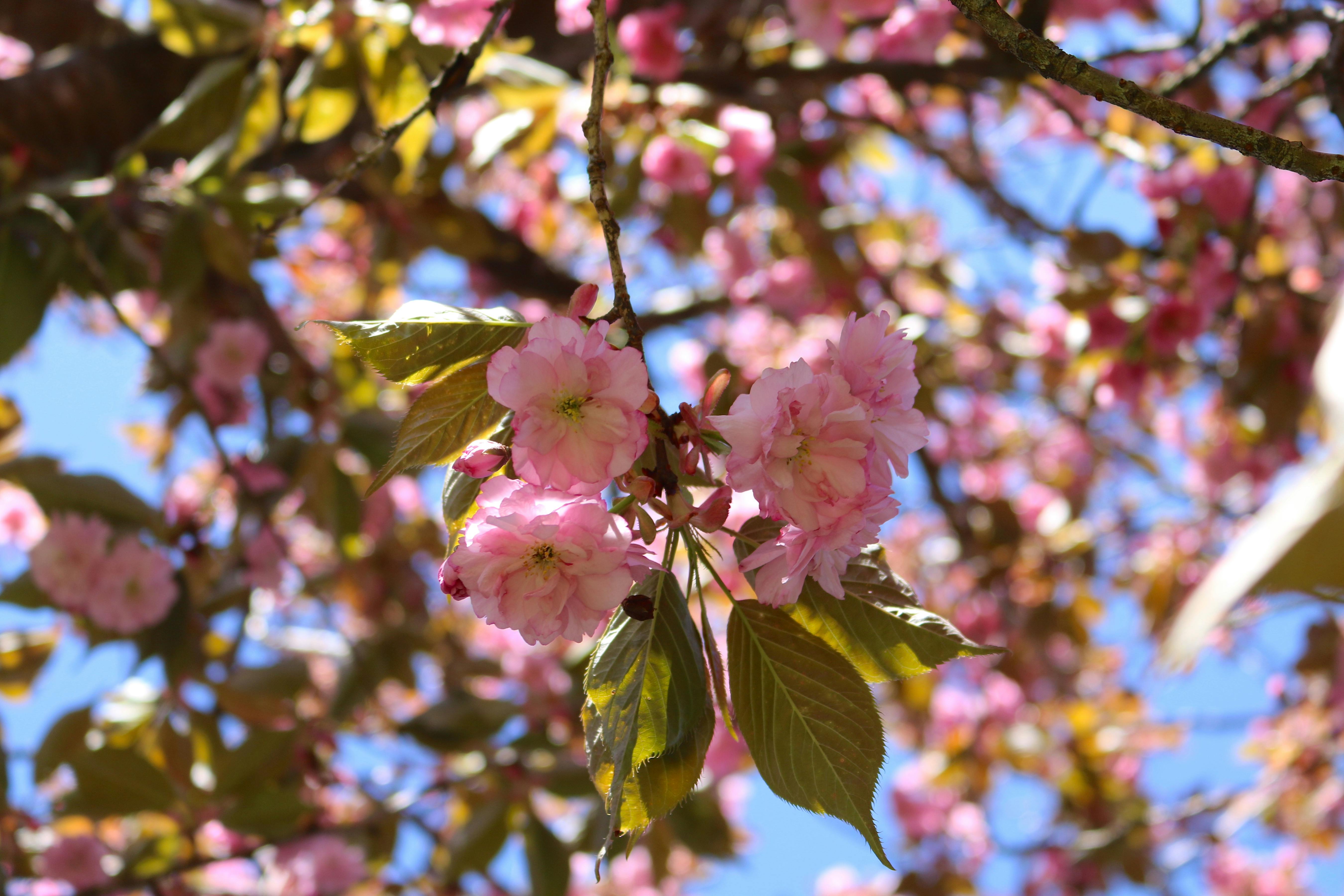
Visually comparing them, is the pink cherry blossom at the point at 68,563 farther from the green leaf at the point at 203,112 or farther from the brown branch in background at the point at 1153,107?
the brown branch in background at the point at 1153,107

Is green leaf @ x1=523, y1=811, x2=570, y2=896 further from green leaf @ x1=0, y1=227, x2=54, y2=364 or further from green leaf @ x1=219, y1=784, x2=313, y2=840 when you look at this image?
green leaf @ x1=0, y1=227, x2=54, y2=364

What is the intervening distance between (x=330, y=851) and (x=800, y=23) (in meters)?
1.66

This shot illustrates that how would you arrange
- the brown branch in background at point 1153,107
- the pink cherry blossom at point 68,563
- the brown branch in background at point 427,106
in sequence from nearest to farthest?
1. the brown branch in background at point 1153,107
2. the brown branch in background at point 427,106
3. the pink cherry blossom at point 68,563

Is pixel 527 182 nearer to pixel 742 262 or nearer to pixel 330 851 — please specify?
pixel 742 262

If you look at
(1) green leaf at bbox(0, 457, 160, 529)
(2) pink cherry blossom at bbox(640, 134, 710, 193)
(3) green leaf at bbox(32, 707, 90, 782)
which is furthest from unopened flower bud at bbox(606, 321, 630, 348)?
(3) green leaf at bbox(32, 707, 90, 782)

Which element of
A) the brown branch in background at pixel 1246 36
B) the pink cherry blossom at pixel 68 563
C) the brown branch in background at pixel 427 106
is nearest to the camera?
the brown branch in background at pixel 427 106

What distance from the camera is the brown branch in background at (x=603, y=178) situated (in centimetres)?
51

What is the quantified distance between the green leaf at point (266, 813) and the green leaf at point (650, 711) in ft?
3.51

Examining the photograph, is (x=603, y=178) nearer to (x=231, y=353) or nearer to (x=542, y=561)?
(x=542, y=561)

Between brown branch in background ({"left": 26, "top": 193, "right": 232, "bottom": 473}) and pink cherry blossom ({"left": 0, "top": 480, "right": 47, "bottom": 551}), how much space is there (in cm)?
112

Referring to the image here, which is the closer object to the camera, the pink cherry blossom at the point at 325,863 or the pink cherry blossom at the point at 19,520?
the pink cherry blossom at the point at 325,863

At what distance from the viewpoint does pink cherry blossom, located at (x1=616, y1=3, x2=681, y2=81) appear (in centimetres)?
153

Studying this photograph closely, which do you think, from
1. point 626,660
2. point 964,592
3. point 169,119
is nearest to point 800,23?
point 169,119

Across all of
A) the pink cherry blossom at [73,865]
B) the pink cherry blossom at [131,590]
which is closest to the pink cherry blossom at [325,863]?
the pink cherry blossom at [73,865]
